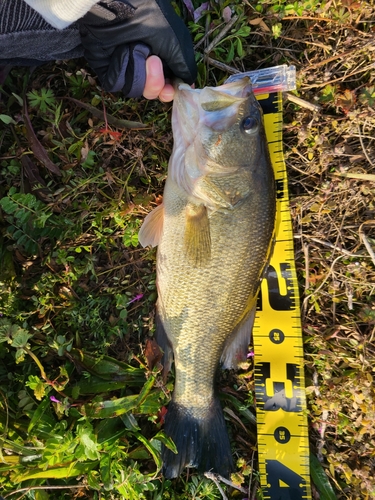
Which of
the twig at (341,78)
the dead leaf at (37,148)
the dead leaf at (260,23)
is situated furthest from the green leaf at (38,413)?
the dead leaf at (260,23)

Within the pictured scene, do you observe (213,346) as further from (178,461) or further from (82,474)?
(82,474)

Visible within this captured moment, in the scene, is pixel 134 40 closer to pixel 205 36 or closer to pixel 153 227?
pixel 205 36

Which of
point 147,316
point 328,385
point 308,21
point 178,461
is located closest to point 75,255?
point 147,316

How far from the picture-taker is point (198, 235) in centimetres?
205

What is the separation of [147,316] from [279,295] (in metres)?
0.84

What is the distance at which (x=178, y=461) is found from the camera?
2.31 metres

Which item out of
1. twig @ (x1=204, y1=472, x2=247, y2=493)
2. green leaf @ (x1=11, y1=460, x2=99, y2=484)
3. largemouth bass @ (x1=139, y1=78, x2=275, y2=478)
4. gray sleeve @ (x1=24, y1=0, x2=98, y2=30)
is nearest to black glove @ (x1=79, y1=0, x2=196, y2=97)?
largemouth bass @ (x1=139, y1=78, x2=275, y2=478)

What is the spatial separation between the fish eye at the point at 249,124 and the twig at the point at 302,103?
60 cm

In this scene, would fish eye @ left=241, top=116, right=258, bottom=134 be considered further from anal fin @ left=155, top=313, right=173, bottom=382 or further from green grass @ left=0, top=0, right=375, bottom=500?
anal fin @ left=155, top=313, right=173, bottom=382

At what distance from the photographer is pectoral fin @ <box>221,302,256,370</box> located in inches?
90.0

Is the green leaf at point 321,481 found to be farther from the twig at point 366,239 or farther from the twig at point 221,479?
the twig at point 366,239

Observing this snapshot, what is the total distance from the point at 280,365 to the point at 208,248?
38.4 inches

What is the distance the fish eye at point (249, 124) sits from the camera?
6.52 ft

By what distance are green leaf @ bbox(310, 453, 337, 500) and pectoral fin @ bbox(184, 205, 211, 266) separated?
1502mm
